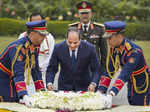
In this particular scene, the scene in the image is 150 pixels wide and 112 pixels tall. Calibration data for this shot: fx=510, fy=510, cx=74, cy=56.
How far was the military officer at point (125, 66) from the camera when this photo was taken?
652 centimetres

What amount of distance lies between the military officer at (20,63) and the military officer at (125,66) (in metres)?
0.86

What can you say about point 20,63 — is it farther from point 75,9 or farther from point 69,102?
point 75,9

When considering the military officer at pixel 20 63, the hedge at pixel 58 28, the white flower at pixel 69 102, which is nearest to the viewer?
the white flower at pixel 69 102

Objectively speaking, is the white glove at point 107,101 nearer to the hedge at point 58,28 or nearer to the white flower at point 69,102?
the white flower at point 69,102

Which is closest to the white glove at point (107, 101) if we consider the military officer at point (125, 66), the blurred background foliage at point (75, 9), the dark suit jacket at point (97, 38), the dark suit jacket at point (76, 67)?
the military officer at point (125, 66)

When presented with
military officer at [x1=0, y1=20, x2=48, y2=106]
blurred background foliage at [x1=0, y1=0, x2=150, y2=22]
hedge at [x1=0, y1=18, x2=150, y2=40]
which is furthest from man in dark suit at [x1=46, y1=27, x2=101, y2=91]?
blurred background foliage at [x1=0, y1=0, x2=150, y2=22]

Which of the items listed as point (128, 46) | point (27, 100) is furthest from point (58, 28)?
point (27, 100)

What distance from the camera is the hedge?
25.3 m

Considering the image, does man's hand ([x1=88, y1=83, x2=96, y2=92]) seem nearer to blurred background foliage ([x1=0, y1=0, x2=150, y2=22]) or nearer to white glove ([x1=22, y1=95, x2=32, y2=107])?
white glove ([x1=22, y1=95, x2=32, y2=107])

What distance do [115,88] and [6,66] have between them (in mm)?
1463

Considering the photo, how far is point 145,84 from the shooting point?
22.8 ft

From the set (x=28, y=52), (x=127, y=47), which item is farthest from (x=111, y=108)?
(x=28, y=52)

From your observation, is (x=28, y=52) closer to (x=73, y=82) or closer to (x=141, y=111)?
(x=73, y=82)

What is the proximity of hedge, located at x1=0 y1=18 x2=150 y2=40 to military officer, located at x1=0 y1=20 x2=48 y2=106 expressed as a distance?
16612 millimetres
